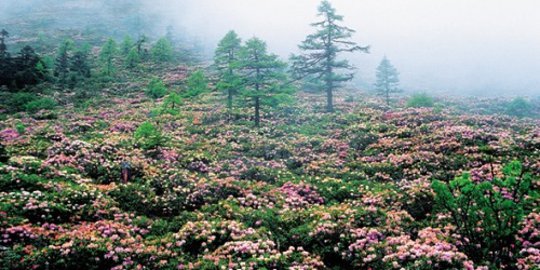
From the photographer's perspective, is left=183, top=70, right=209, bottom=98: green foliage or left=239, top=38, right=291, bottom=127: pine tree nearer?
left=239, top=38, right=291, bottom=127: pine tree

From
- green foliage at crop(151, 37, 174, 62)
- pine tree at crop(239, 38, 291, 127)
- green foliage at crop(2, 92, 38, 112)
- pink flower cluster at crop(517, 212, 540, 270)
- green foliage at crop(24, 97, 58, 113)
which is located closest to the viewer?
pink flower cluster at crop(517, 212, 540, 270)

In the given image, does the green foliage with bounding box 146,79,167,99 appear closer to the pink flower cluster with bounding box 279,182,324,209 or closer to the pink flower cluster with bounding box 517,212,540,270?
the pink flower cluster with bounding box 279,182,324,209

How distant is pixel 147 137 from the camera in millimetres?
20391

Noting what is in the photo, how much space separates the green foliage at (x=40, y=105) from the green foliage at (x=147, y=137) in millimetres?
18246

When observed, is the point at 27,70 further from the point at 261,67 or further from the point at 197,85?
the point at 261,67

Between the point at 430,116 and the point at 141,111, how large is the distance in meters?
25.2

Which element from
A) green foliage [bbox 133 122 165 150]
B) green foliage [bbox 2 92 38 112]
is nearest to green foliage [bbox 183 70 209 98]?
green foliage [bbox 2 92 38 112]

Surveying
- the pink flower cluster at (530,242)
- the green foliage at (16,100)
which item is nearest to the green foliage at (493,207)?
the pink flower cluster at (530,242)

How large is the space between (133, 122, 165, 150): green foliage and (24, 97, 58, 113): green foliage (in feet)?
59.9

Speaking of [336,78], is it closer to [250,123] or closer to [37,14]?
[250,123]

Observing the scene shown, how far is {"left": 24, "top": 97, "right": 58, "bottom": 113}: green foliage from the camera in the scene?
32228 millimetres

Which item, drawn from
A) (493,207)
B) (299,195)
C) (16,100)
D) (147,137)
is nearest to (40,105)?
(16,100)

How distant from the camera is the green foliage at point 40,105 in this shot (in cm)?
3223

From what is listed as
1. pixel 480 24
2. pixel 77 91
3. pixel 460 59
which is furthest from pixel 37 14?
pixel 480 24
